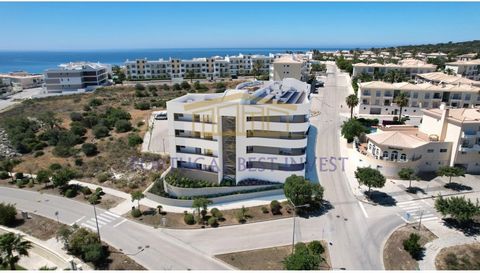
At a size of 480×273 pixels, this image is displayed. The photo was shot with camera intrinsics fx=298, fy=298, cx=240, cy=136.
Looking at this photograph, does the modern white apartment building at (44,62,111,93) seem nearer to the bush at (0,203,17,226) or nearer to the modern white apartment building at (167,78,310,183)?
the bush at (0,203,17,226)

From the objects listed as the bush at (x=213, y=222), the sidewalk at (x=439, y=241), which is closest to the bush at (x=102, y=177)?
the bush at (x=213, y=222)

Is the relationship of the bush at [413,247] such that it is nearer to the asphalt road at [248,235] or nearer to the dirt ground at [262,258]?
the asphalt road at [248,235]

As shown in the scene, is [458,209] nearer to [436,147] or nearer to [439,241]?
[439,241]

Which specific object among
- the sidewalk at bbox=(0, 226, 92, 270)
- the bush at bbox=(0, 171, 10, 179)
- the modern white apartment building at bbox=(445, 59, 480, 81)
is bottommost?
the sidewalk at bbox=(0, 226, 92, 270)

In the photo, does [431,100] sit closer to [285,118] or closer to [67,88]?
[285,118]

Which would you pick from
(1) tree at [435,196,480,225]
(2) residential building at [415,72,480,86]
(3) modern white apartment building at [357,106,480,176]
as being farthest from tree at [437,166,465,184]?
(2) residential building at [415,72,480,86]

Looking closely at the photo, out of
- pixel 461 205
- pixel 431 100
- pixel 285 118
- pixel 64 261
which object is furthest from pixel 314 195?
pixel 431 100
